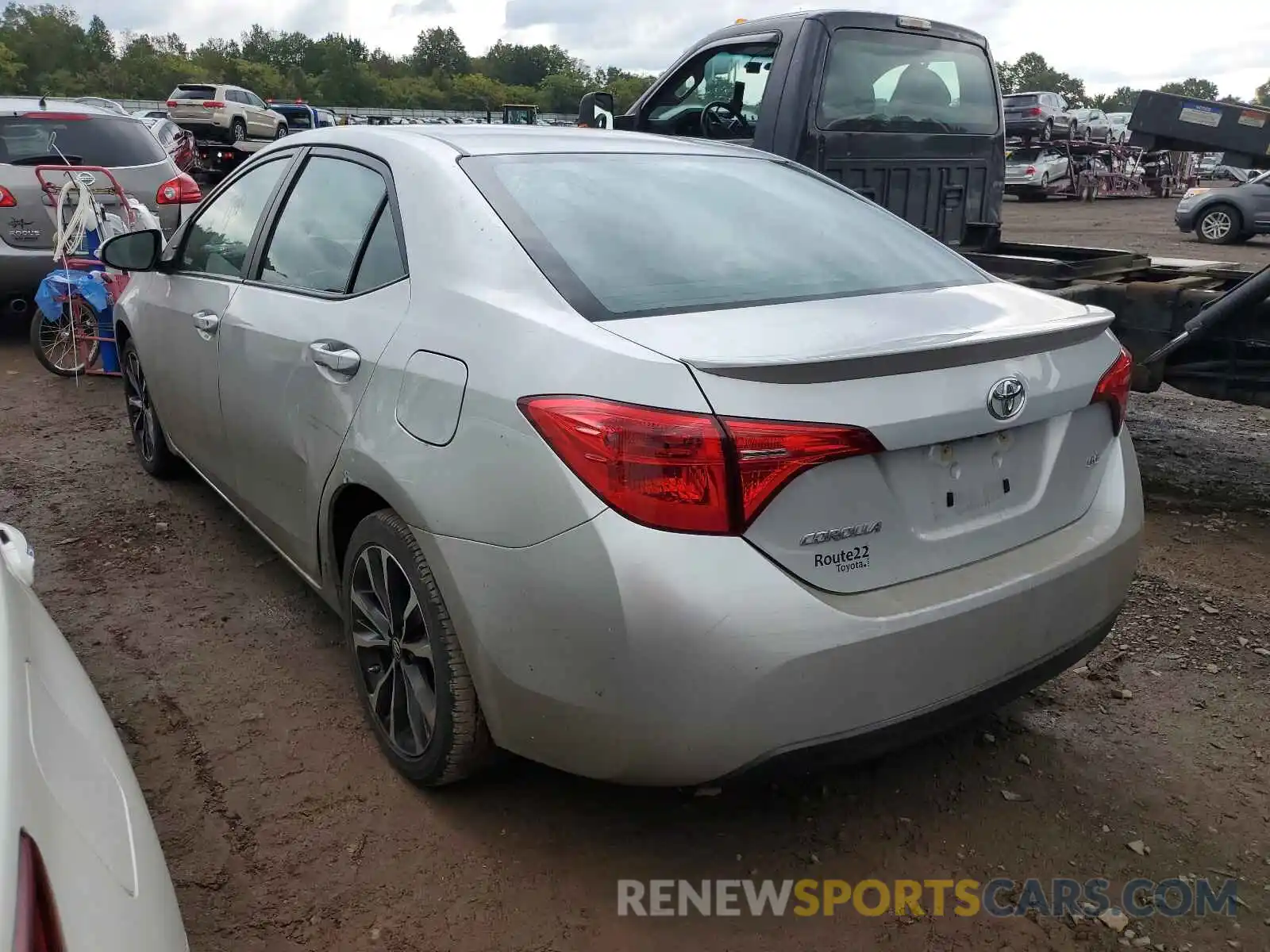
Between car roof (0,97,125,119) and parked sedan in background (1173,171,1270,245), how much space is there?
15.6m

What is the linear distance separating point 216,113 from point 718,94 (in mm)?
28756

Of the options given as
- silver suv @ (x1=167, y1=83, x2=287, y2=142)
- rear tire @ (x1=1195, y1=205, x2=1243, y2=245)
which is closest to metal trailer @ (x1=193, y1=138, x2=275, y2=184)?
silver suv @ (x1=167, y1=83, x2=287, y2=142)

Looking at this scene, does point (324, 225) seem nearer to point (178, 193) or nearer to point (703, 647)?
point (703, 647)

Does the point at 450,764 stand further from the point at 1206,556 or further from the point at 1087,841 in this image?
the point at 1206,556

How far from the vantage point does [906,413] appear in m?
2.02

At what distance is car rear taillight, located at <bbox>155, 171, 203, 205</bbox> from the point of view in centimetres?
827

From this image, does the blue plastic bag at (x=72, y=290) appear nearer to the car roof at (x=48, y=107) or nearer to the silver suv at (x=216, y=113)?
the car roof at (x=48, y=107)

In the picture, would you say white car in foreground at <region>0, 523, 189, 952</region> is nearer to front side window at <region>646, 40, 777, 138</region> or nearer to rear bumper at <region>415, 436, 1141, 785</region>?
rear bumper at <region>415, 436, 1141, 785</region>

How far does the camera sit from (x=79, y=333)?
269 inches

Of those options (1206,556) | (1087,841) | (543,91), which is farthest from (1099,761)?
(543,91)

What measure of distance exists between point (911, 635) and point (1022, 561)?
0.40 m

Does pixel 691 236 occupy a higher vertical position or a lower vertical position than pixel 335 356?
higher

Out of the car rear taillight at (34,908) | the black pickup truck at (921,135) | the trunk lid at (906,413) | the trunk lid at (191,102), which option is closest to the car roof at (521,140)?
the trunk lid at (906,413)

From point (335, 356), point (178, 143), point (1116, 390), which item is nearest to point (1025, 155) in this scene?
point (178, 143)
